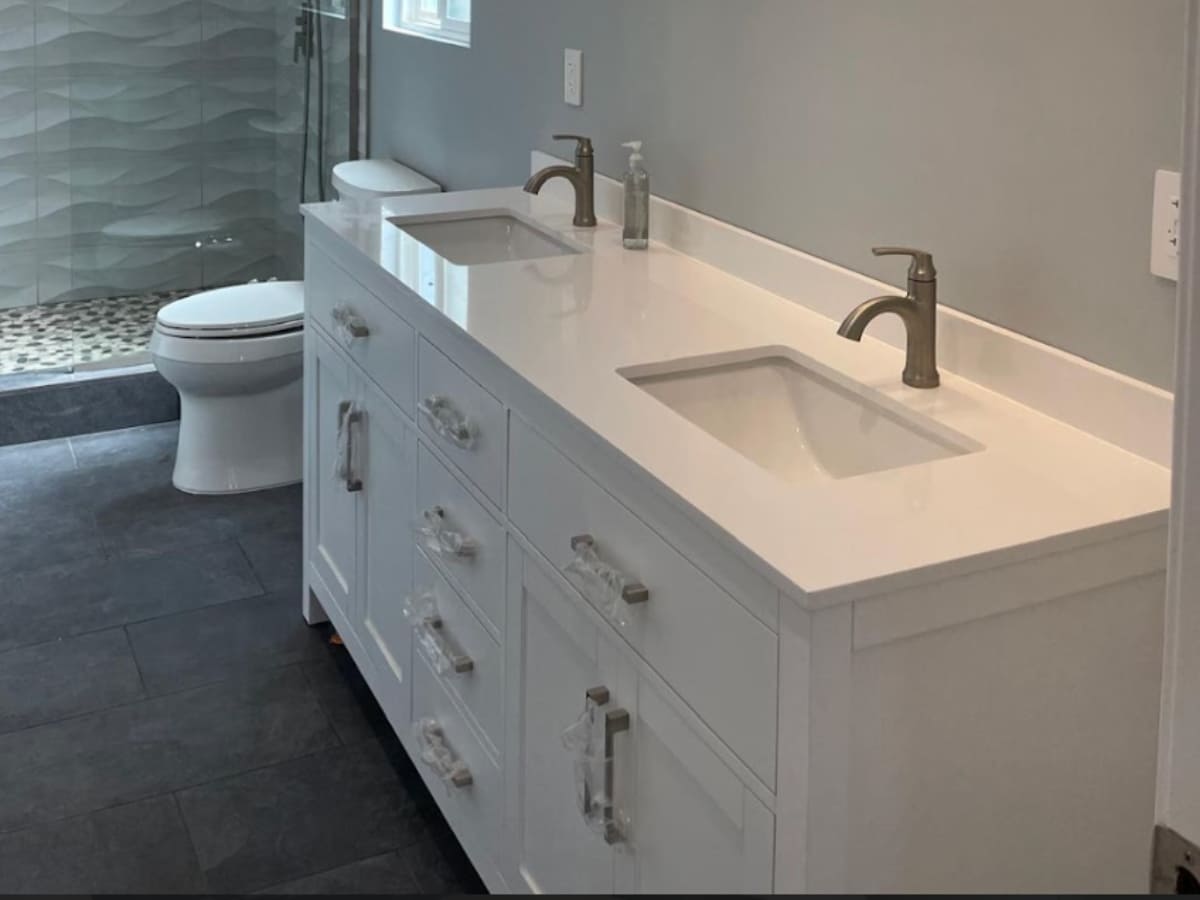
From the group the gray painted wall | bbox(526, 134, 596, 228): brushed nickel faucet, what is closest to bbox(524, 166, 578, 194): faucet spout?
bbox(526, 134, 596, 228): brushed nickel faucet

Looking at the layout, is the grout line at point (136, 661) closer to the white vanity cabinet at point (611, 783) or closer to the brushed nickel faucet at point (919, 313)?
the white vanity cabinet at point (611, 783)

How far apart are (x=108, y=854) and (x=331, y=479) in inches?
31.7

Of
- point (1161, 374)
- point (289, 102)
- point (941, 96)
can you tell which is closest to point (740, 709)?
point (1161, 374)

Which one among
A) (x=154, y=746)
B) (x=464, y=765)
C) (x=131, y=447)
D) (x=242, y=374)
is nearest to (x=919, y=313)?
(x=464, y=765)

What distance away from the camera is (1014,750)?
50.6 inches

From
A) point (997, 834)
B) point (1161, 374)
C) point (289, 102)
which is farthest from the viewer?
point (289, 102)

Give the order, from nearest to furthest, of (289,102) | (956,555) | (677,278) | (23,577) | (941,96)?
(956,555) < (941,96) < (677,278) < (23,577) < (289,102)

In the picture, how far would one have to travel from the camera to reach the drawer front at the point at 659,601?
1226 millimetres

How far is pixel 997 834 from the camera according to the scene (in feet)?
4.26

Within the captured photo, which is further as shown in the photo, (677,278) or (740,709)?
(677,278)

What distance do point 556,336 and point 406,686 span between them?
29.5 inches

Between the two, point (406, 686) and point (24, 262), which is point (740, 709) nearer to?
point (406, 686)

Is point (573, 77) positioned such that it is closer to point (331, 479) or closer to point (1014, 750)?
point (331, 479)

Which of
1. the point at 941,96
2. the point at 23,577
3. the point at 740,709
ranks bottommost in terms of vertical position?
the point at 23,577
